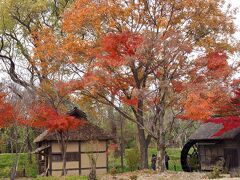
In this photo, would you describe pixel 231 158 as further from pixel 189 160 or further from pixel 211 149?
pixel 189 160

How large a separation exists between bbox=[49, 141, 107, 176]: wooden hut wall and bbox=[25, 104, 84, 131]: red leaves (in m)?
2.57

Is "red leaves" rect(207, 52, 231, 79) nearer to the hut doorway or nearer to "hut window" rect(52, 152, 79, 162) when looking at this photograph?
the hut doorway

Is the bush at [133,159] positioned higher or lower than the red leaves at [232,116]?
lower

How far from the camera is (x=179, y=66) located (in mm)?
22750

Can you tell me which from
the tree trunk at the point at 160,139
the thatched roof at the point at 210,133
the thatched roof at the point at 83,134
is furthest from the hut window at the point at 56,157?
the thatched roof at the point at 210,133

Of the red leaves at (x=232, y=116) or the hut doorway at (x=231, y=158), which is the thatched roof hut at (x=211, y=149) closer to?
the hut doorway at (x=231, y=158)

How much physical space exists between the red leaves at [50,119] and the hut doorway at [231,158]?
32.6 ft

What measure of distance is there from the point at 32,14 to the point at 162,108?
1437 centimetres

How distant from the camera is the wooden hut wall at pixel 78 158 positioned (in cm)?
2769

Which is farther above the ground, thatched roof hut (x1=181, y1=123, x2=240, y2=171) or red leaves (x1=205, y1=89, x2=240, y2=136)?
red leaves (x1=205, y1=89, x2=240, y2=136)

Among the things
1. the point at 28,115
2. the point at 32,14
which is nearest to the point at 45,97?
the point at 28,115

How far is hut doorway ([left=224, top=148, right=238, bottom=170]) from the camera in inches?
979

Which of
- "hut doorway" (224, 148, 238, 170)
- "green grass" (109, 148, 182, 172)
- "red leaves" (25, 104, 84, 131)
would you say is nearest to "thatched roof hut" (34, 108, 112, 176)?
"red leaves" (25, 104, 84, 131)

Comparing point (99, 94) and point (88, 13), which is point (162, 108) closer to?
point (99, 94)
